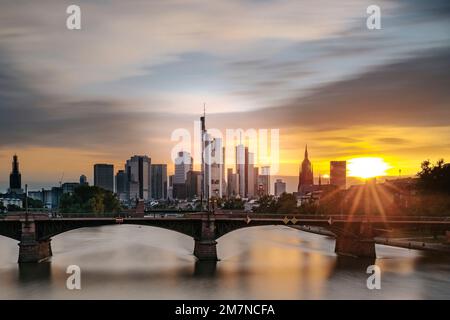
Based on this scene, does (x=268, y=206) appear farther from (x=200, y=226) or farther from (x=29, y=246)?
(x=29, y=246)

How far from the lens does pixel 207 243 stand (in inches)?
2534

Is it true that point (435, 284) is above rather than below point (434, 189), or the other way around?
below

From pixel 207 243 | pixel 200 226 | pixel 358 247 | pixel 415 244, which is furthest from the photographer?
pixel 415 244

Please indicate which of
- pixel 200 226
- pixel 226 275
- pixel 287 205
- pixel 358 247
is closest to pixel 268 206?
pixel 287 205

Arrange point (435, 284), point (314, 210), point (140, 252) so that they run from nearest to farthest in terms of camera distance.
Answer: point (435, 284) < point (140, 252) < point (314, 210)

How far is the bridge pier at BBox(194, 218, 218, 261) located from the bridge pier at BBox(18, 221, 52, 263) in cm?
1640

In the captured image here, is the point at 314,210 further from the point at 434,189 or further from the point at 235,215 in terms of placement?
the point at 235,215

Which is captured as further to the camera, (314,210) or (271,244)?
(314,210)

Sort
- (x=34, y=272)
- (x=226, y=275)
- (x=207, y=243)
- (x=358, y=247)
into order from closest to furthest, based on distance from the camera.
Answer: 1. (x=226, y=275)
2. (x=34, y=272)
3. (x=207, y=243)
4. (x=358, y=247)

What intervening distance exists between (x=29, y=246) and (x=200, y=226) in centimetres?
1760

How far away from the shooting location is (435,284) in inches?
1946

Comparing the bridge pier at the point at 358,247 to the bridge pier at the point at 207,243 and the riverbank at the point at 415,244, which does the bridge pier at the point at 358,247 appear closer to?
the riverbank at the point at 415,244
